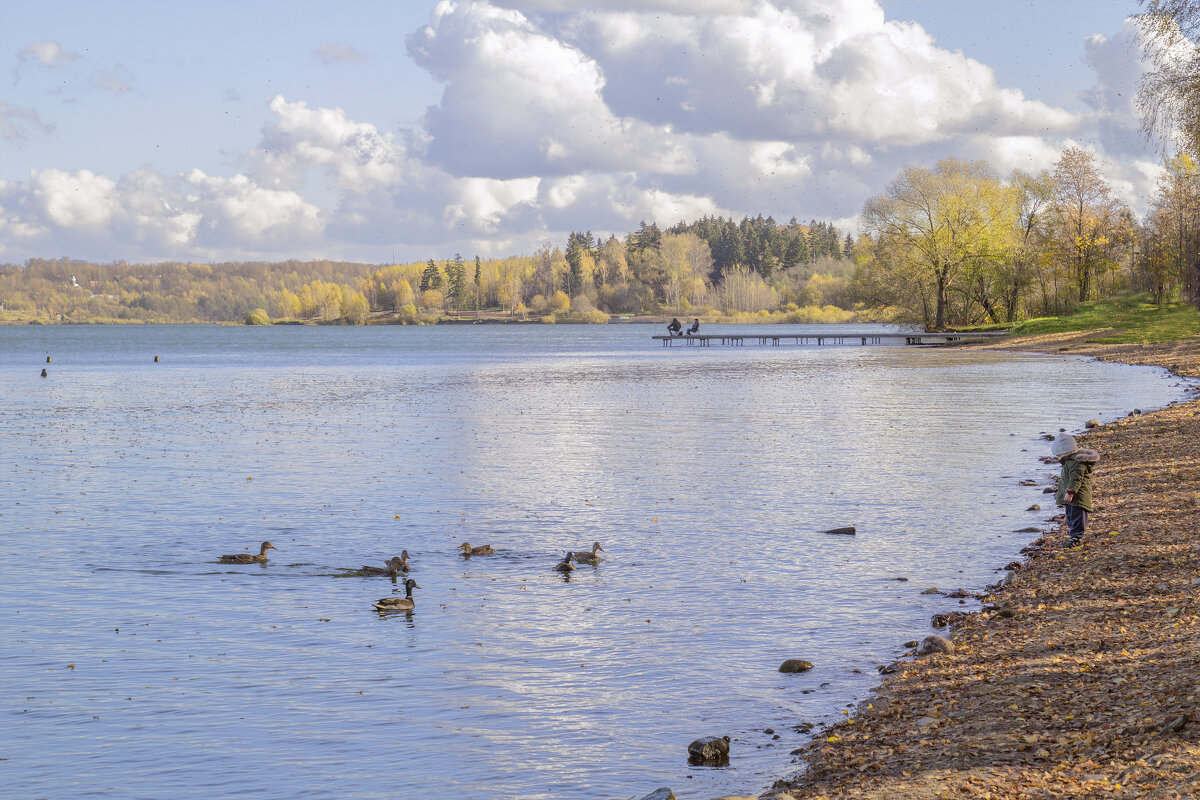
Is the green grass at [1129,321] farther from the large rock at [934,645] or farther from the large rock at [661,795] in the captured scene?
the large rock at [661,795]

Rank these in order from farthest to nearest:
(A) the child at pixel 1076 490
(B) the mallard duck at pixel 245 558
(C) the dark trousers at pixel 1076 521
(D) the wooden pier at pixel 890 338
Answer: (D) the wooden pier at pixel 890 338, (B) the mallard duck at pixel 245 558, (C) the dark trousers at pixel 1076 521, (A) the child at pixel 1076 490

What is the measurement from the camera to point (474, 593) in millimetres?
→ 14680

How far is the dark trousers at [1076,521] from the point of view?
15.6m

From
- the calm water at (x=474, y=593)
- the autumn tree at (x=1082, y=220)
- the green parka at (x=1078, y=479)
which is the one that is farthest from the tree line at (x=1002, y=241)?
the green parka at (x=1078, y=479)

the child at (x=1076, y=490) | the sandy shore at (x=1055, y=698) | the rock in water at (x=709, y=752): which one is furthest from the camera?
the child at (x=1076, y=490)

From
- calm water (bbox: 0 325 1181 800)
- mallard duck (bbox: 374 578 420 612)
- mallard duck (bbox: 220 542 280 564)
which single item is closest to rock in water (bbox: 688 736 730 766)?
calm water (bbox: 0 325 1181 800)

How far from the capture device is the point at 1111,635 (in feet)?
34.9

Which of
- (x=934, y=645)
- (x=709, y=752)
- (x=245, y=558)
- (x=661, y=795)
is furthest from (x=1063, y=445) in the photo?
(x=245, y=558)

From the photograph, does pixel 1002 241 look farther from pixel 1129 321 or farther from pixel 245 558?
pixel 245 558

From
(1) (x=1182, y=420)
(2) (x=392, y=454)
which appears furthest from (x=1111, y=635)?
(2) (x=392, y=454)

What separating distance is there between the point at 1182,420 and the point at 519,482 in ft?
57.0

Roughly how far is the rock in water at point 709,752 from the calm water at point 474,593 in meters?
0.14

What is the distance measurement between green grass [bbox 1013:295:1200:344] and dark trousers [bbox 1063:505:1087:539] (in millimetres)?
65868

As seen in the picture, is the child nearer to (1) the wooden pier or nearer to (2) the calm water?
(2) the calm water
